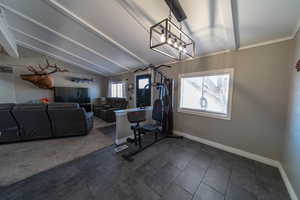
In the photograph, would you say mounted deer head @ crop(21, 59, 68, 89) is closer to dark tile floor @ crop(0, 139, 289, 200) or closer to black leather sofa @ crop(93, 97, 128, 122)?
black leather sofa @ crop(93, 97, 128, 122)

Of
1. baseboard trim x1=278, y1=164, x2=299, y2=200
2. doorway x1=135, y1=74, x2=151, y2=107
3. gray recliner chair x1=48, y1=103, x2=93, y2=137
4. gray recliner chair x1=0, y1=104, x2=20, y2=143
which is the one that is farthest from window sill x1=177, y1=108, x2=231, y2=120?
gray recliner chair x1=0, y1=104, x2=20, y2=143

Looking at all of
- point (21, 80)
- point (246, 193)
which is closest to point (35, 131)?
point (21, 80)

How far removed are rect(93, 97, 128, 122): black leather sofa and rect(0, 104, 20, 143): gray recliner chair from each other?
2.58 metres

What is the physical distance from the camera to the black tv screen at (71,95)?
5.36 m

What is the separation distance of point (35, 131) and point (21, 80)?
12.7 ft

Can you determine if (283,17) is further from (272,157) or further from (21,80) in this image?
(21,80)

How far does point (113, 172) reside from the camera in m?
1.77

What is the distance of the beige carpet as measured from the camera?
1710mm

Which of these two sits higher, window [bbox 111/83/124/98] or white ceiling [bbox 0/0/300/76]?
white ceiling [bbox 0/0/300/76]

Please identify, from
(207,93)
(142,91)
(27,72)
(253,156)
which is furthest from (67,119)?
(253,156)

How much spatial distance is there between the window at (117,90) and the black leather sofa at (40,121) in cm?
290

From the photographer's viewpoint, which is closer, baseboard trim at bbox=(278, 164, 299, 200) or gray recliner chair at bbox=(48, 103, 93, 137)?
baseboard trim at bbox=(278, 164, 299, 200)

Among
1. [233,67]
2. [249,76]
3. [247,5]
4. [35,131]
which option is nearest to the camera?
[247,5]

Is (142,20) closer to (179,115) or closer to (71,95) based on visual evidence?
(179,115)
